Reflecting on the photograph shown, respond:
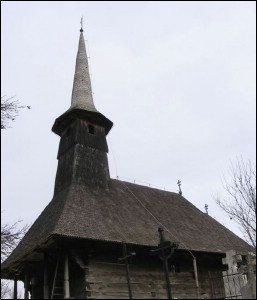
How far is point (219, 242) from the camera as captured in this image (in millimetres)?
20953

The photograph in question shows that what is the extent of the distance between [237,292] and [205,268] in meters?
3.34

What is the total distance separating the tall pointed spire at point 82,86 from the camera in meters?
24.8

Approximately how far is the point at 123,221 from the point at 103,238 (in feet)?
9.27

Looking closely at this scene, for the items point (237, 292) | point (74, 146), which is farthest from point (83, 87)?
point (237, 292)

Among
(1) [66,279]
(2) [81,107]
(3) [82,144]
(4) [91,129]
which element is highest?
(2) [81,107]

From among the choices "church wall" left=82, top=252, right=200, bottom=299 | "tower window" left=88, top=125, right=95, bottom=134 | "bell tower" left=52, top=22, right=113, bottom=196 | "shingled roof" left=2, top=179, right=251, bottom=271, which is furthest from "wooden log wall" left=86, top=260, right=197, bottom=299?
"tower window" left=88, top=125, right=95, bottom=134

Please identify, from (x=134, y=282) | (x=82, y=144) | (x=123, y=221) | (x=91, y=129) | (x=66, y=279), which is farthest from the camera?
(x=91, y=129)

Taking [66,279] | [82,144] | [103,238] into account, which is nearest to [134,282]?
[103,238]

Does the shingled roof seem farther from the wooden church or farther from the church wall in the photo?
the church wall

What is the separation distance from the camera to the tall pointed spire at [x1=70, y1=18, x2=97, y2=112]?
24.8m

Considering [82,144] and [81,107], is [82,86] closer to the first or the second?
[81,107]

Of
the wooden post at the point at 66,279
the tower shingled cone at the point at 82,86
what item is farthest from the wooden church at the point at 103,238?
the tower shingled cone at the point at 82,86

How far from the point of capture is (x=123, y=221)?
19.0 m

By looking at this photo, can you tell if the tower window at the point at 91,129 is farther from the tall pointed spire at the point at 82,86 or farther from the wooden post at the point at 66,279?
the wooden post at the point at 66,279
